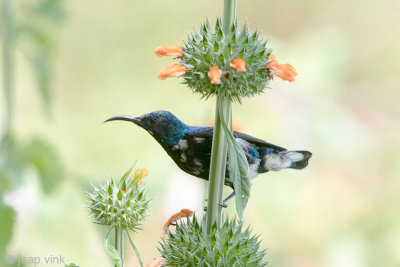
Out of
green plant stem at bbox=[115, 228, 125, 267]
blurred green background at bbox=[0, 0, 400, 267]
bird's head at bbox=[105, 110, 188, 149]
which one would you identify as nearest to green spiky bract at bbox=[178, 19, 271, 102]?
bird's head at bbox=[105, 110, 188, 149]

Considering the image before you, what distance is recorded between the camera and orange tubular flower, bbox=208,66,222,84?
95 centimetres

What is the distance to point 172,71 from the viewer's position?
3.25ft

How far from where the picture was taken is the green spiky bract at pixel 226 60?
1.03 m

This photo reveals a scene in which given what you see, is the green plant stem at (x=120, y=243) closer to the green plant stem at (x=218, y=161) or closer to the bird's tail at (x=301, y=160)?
the green plant stem at (x=218, y=161)

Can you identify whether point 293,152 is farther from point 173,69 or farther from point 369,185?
point 369,185

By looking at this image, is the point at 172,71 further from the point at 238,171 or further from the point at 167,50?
the point at 238,171

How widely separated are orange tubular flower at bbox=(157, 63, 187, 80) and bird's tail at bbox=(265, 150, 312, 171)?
1.52 feet

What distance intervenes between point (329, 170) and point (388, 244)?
102cm

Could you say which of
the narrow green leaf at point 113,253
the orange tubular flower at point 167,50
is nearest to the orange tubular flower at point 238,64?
the orange tubular flower at point 167,50

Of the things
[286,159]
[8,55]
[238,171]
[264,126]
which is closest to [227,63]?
[238,171]

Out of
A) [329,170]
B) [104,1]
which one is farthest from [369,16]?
[104,1]

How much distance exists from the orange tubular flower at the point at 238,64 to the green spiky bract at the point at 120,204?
0.29 meters

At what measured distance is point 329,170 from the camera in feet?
12.6

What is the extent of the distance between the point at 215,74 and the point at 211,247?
32 cm
